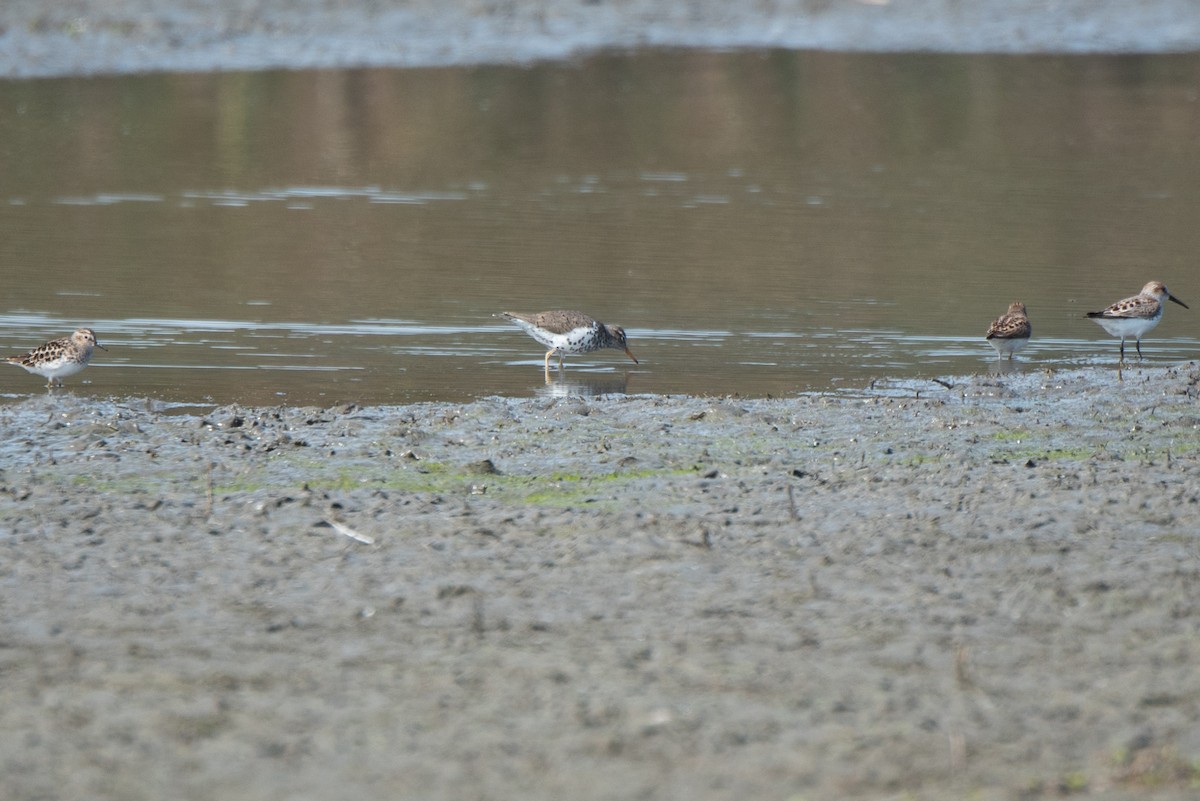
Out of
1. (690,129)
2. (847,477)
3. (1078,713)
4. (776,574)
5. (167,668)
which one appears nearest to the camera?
(1078,713)

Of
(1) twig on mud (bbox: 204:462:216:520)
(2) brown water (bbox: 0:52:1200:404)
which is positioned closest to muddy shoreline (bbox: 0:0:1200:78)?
(2) brown water (bbox: 0:52:1200:404)

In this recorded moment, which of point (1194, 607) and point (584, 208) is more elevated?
point (584, 208)

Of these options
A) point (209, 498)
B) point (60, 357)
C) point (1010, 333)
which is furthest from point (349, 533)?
point (1010, 333)

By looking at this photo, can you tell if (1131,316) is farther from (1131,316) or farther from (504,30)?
(504,30)

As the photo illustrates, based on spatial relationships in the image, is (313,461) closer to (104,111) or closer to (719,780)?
(719,780)

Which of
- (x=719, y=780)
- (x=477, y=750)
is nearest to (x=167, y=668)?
(x=477, y=750)

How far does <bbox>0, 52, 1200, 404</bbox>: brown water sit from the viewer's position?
14.0 m

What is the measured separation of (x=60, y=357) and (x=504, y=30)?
2297 cm

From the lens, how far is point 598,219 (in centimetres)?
2045

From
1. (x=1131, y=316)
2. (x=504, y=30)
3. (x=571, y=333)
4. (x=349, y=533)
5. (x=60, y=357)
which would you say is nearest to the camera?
(x=349, y=533)

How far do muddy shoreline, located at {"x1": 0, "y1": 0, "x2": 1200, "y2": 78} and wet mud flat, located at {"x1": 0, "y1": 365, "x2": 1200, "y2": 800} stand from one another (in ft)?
73.1

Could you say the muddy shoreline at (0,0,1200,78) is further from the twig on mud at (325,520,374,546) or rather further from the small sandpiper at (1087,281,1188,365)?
the twig on mud at (325,520,374,546)

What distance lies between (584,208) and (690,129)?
21.9ft

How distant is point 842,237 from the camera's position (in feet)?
63.1
